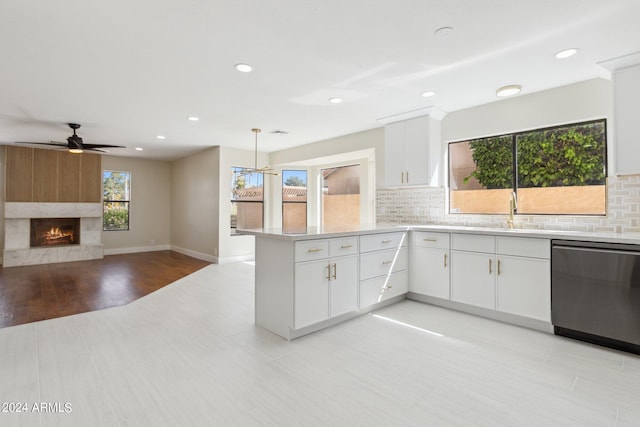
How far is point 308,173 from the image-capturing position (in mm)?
7207

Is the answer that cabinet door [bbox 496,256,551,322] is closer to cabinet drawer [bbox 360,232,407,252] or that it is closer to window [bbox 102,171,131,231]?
cabinet drawer [bbox 360,232,407,252]

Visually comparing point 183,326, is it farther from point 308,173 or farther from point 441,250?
point 308,173

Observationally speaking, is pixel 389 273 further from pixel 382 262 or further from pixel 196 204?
pixel 196 204

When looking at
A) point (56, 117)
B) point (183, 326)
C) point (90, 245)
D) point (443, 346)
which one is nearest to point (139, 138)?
point (56, 117)

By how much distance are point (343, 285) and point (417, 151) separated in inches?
83.9

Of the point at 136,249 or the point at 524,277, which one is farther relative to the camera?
the point at 136,249

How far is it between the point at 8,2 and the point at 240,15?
1.41 meters

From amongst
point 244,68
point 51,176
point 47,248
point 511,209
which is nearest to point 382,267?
point 511,209

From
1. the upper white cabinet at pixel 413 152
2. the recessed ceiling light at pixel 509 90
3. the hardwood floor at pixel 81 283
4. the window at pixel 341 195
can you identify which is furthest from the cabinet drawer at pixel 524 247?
the hardwood floor at pixel 81 283

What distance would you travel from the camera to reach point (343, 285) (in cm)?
304

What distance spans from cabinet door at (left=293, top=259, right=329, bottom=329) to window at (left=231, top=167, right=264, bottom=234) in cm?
425

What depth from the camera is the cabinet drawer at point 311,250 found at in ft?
8.75

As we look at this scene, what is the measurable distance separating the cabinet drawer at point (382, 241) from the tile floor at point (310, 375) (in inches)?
29.5

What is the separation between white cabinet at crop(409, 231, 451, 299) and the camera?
3.49 metres
